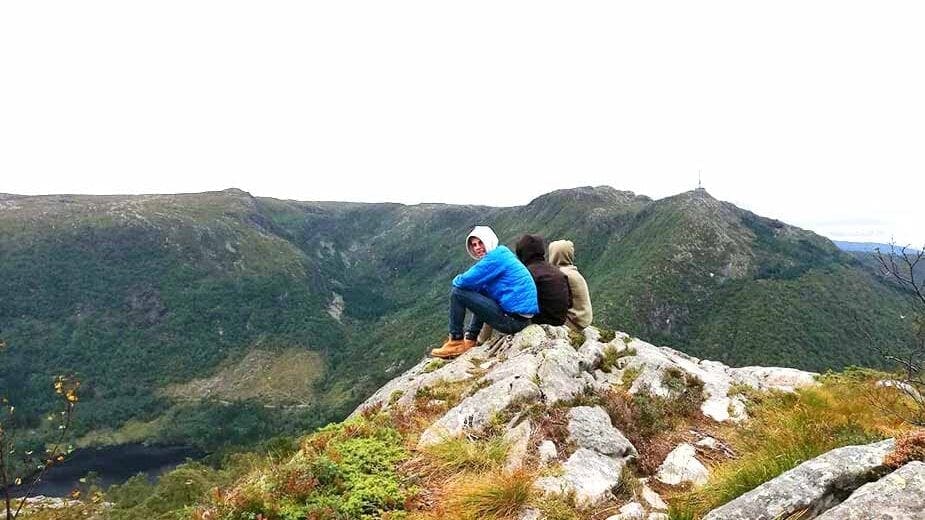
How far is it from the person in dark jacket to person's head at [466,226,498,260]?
115 cm

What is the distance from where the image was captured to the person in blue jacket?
441 inches

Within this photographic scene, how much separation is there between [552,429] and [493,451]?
1162mm

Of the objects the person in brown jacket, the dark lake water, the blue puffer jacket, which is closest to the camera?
the blue puffer jacket

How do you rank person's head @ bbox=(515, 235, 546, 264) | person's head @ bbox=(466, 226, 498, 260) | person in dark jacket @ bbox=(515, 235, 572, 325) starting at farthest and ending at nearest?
person's head @ bbox=(515, 235, 546, 264) → person in dark jacket @ bbox=(515, 235, 572, 325) → person's head @ bbox=(466, 226, 498, 260)

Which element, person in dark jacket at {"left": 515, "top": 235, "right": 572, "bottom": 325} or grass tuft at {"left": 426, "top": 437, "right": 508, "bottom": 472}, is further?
person in dark jacket at {"left": 515, "top": 235, "right": 572, "bottom": 325}

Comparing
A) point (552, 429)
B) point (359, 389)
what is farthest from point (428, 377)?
point (359, 389)

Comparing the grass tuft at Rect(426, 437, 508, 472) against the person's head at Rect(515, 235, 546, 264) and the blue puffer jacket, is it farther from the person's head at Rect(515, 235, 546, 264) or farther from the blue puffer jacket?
the person's head at Rect(515, 235, 546, 264)

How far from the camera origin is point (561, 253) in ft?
43.3

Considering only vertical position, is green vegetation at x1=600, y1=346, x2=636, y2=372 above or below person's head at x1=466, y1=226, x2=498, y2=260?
below

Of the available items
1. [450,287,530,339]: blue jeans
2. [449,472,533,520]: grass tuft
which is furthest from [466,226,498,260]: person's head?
[449,472,533,520]: grass tuft

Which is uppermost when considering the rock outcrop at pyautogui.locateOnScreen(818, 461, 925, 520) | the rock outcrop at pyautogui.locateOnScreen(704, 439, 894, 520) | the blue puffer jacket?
the blue puffer jacket

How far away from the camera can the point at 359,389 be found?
195750 mm

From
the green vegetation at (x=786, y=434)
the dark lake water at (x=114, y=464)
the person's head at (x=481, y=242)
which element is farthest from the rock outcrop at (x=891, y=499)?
the dark lake water at (x=114, y=464)

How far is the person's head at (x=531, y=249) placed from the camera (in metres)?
12.3
